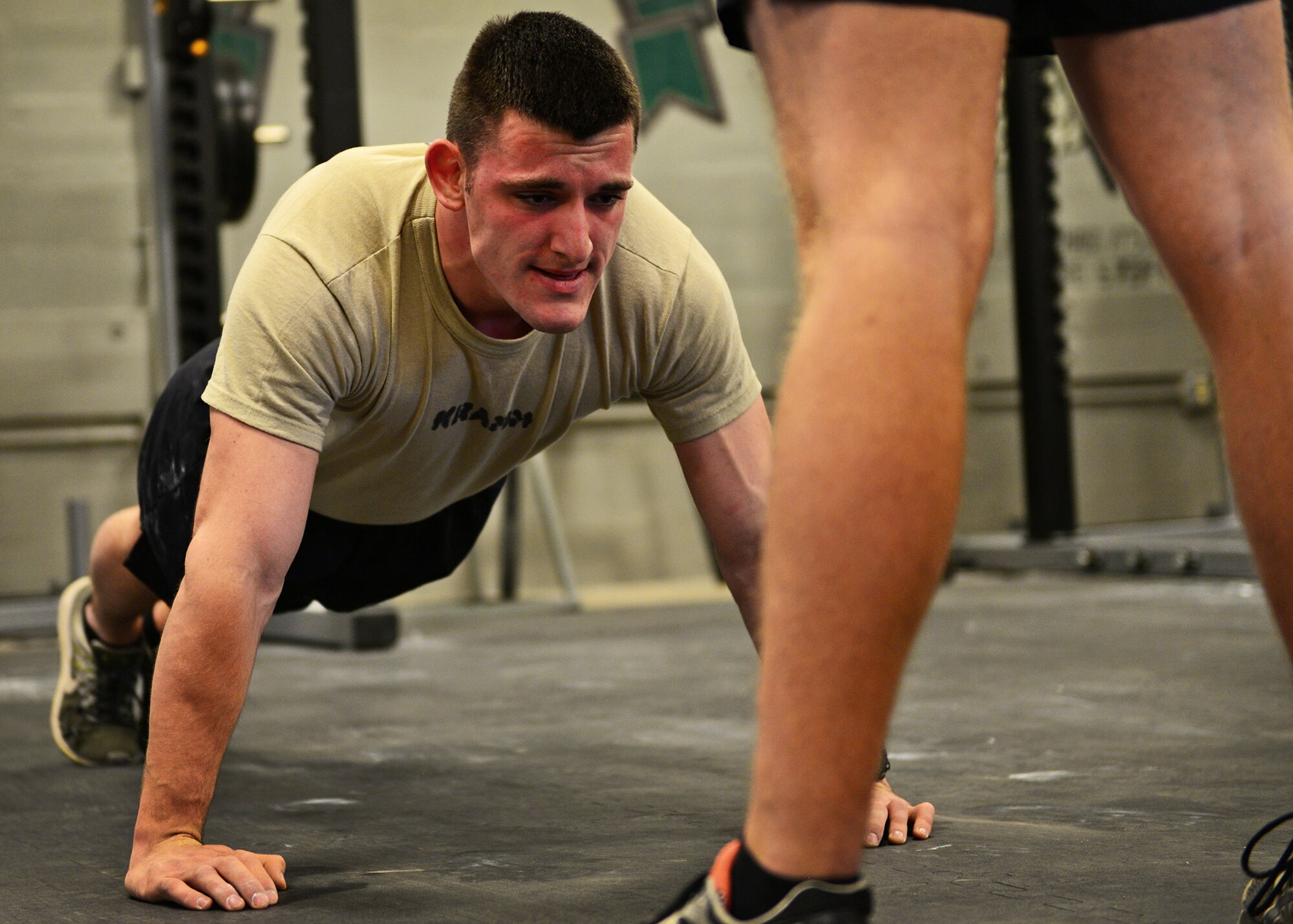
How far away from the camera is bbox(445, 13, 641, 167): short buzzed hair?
121 cm

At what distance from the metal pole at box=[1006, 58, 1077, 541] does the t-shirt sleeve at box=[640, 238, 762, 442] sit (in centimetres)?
299

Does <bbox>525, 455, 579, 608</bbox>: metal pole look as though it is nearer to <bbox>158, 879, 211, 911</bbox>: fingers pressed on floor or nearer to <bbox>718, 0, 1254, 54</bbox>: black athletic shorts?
<bbox>158, 879, 211, 911</bbox>: fingers pressed on floor

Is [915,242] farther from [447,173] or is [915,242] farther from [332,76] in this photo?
[332,76]

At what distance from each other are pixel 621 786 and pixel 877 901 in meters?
0.55

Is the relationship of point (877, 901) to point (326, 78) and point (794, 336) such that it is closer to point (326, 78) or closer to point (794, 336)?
point (794, 336)

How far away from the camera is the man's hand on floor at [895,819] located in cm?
126

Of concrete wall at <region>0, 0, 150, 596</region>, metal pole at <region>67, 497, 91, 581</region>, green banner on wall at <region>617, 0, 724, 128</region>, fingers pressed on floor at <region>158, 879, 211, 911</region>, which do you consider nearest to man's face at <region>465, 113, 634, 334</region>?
fingers pressed on floor at <region>158, 879, 211, 911</region>

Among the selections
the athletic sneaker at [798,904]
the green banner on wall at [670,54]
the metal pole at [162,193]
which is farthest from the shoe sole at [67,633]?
the green banner on wall at [670,54]

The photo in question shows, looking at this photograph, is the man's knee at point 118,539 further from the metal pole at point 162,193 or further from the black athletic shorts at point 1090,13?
the metal pole at point 162,193

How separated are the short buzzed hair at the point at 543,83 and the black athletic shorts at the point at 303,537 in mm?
462

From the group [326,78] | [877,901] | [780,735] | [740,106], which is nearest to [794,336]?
[780,735]

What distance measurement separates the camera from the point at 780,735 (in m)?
0.76

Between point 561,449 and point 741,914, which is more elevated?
point 741,914

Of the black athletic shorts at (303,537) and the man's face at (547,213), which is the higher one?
the man's face at (547,213)
